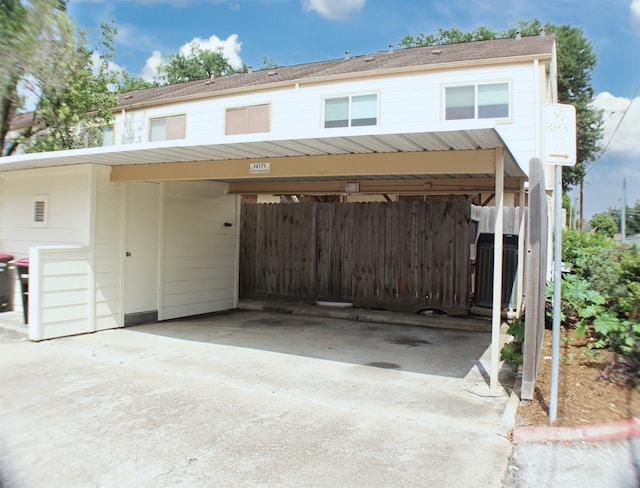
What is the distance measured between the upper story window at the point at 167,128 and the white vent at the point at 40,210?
6.66 metres

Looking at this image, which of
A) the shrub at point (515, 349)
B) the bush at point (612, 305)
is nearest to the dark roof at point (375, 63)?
the bush at point (612, 305)

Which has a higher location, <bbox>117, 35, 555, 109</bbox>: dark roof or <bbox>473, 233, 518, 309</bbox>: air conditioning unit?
<bbox>117, 35, 555, 109</bbox>: dark roof

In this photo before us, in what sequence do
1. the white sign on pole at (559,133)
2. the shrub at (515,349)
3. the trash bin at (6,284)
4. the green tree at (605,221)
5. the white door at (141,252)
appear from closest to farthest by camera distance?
the white sign on pole at (559,133) < the shrub at (515,349) < the white door at (141,252) < the trash bin at (6,284) < the green tree at (605,221)

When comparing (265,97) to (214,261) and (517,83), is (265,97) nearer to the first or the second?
(214,261)

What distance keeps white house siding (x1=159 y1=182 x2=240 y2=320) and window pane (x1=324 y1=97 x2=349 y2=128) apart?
386 cm

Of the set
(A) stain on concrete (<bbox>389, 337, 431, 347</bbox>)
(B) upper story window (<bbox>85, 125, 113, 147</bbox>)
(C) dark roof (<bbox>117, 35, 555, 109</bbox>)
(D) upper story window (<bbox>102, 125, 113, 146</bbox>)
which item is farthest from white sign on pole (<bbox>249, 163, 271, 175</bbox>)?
(D) upper story window (<bbox>102, 125, 113, 146</bbox>)

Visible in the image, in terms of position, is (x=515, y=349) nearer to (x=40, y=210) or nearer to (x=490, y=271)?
(x=490, y=271)

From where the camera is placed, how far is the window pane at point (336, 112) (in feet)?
40.4

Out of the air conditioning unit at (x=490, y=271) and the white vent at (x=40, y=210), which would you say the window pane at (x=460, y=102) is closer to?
the air conditioning unit at (x=490, y=271)

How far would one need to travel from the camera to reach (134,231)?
311 inches

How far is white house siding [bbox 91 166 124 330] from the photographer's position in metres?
7.35

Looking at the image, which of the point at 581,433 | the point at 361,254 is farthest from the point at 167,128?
the point at 581,433

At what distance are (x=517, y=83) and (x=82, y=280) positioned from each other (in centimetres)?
987

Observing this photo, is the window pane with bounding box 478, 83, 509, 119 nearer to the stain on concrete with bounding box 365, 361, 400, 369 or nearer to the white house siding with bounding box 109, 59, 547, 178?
the white house siding with bounding box 109, 59, 547, 178
